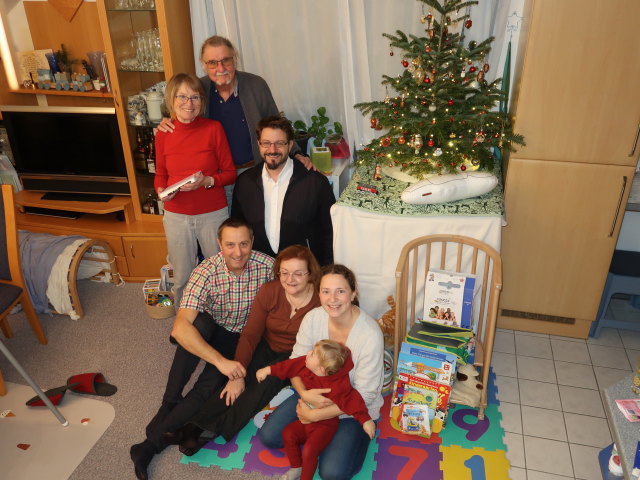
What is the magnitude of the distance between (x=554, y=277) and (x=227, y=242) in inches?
69.4

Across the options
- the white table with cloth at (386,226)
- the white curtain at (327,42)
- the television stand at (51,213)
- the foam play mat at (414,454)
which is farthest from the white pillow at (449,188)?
the television stand at (51,213)

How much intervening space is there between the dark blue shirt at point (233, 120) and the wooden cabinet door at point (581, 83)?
4.75 feet

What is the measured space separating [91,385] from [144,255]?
1128mm

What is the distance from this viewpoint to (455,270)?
8.38 feet

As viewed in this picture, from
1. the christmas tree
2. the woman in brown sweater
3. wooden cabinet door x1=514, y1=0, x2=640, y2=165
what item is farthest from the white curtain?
the woman in brown sweater

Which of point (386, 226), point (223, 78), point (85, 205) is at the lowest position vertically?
point (85, 205)

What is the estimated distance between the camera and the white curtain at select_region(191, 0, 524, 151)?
3.03 metres

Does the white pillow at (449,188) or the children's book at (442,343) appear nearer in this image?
the children's book at (442,343)

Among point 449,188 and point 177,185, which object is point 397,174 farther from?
point 177,185

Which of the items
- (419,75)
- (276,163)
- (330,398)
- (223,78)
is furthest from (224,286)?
(419,75)

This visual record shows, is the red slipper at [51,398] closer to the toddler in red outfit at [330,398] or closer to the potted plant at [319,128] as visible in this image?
the toddler in red outfit at [330,398]

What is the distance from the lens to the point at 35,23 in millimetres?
3506

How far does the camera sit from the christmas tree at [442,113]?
246cm

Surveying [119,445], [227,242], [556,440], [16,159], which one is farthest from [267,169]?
[16,159]
